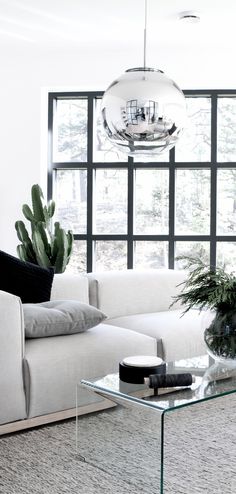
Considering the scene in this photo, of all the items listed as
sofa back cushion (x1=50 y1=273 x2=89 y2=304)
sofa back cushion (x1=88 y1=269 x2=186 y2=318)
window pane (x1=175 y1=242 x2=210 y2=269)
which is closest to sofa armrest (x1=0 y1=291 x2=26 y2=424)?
sofa back cushion (x1=50 y1=273 x2=89 y2=304)

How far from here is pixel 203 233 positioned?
540 cm

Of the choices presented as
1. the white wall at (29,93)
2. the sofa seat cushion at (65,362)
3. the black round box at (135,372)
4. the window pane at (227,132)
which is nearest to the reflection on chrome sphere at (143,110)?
the black round box at (135,372)

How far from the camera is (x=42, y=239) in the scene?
15.6 ft

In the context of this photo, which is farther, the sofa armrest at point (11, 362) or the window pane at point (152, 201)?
the window pane at point (152, 201)

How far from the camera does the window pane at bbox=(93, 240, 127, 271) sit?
5512mm

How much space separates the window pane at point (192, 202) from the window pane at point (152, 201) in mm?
107

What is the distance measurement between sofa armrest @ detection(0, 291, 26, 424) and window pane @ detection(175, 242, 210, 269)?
2.91 m

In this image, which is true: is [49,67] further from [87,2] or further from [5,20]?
[87,2]

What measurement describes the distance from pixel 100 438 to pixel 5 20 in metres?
3.32

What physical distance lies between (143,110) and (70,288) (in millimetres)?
1764

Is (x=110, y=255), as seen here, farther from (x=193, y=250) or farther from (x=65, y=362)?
(x=65, y=362)

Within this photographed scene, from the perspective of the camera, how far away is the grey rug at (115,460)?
2.16 meters

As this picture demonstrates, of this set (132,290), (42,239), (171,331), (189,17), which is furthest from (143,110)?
(42,239)

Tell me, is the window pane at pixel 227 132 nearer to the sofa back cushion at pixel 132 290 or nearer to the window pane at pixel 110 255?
the window pane at pixel 110 255
